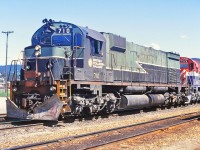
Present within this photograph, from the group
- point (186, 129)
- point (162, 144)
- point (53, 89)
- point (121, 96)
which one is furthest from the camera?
point (121, 96)

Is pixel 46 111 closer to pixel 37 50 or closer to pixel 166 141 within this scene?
pixel 37 50

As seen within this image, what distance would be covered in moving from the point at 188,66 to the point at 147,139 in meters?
18.3

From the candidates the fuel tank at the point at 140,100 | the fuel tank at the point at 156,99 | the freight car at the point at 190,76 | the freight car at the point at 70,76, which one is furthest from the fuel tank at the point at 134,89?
the freight car at the point at 190,76

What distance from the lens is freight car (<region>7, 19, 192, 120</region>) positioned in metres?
12.4

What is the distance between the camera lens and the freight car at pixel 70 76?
488 inches

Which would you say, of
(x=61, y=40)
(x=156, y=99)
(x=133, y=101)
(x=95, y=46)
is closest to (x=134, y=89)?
(x=133, y=101)

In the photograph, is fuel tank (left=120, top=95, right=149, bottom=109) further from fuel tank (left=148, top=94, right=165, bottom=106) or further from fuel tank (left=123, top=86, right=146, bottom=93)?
fuel tank (left=148, top=94, right=165, bottom=106)

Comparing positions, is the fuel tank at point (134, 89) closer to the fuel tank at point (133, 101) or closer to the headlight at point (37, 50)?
the fuel tank at point (133, 101)

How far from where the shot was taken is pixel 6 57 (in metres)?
48.8

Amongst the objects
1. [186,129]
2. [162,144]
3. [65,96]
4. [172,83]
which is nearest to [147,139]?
[162,144]

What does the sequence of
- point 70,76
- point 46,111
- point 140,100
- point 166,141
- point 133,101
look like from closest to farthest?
1. point 166,141
2. point 46,111
3. point 70,76
4. point 133,101
5. point 140,100

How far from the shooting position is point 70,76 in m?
12.6

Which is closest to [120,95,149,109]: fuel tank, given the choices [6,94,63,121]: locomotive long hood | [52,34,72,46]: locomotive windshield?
[52,34,72,46]: locomotive windshield

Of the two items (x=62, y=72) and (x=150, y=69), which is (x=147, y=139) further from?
(x=150, y=69)
